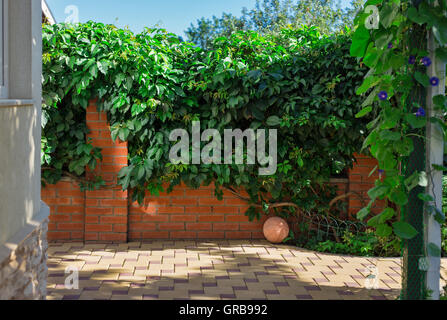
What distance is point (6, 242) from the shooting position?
2.50 metres

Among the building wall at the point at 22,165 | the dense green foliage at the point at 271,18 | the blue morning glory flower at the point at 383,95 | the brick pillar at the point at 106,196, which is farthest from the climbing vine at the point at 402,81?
the dense green foliage at the point at 271,18

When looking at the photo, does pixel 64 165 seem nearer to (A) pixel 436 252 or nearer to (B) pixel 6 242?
(B) pixel 6 242

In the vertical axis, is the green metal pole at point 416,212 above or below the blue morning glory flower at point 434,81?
below

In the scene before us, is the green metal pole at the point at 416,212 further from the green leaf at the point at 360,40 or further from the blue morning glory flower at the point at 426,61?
the green leaf at the point at 360,40

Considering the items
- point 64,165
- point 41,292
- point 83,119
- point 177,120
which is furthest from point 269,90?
point 41,292

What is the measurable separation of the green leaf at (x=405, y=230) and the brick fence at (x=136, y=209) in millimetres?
2954

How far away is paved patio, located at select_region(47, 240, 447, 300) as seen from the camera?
3863 mm

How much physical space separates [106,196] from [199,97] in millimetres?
1621

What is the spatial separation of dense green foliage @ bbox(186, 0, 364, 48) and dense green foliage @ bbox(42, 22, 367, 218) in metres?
18.0

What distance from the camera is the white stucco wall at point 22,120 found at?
265 centimetres

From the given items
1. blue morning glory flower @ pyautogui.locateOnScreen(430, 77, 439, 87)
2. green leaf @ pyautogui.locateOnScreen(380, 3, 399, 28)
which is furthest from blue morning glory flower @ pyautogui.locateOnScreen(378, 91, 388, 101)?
green leaf @ pyautogui.locateOnScreen(380, 3, 399, 28)

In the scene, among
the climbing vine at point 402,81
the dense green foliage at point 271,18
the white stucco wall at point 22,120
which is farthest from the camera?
the dense green foliage at point 271,18

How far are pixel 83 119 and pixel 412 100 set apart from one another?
13.1 ft

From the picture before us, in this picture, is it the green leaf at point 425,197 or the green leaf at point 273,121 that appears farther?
the green leaf at point 273,121
